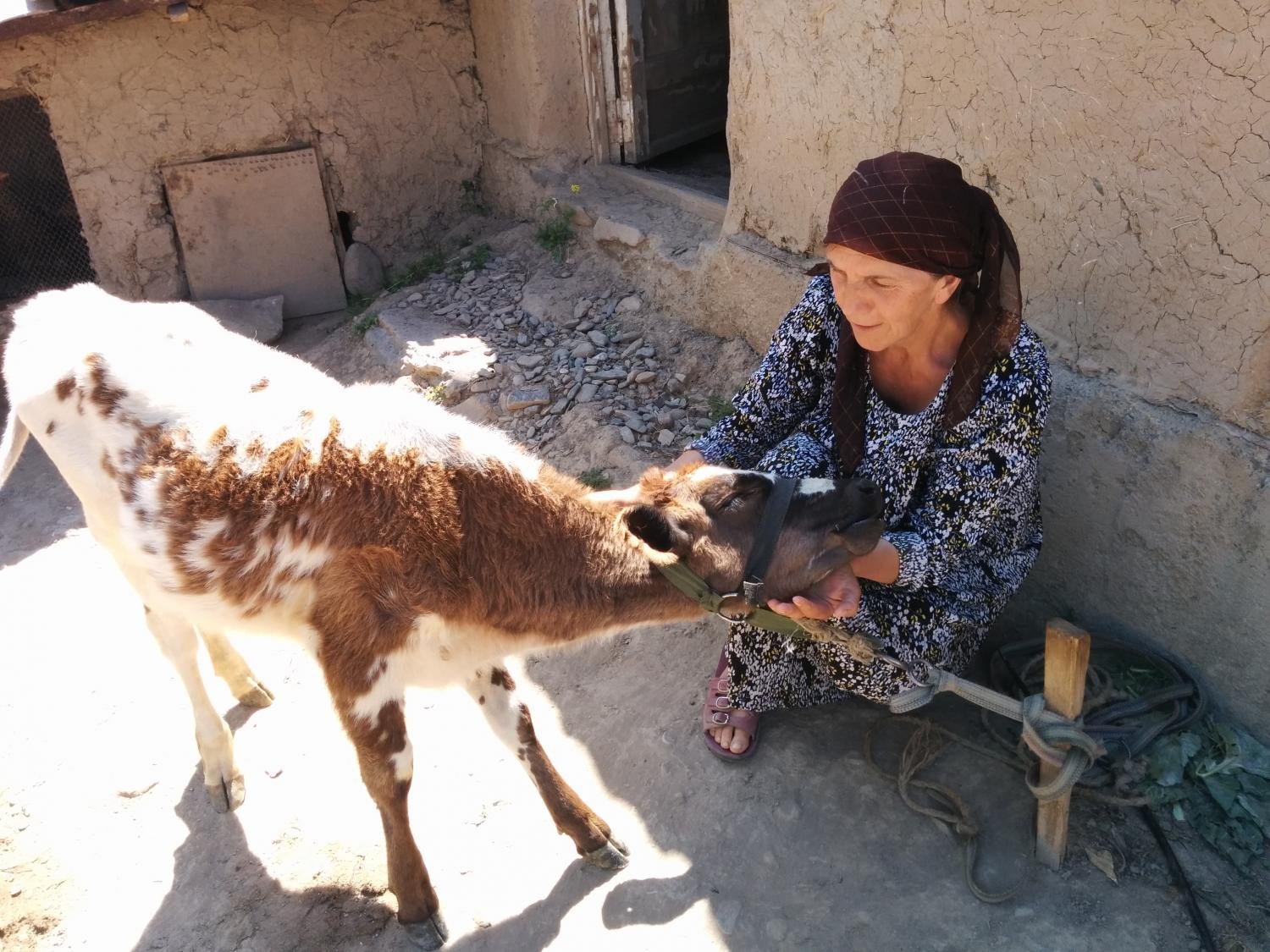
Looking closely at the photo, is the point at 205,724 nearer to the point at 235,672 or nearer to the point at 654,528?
the point at 235,672

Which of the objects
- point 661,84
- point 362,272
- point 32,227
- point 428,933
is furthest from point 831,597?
point 32,227

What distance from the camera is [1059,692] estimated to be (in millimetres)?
2525

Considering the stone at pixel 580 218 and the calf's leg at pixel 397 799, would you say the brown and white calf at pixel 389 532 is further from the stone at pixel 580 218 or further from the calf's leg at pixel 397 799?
the stone at pixel 580 218

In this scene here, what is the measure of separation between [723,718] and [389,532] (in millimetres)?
1266

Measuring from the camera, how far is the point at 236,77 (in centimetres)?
→ 627

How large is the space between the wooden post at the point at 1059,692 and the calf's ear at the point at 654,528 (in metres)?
0.95

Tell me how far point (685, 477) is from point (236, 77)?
5107mm

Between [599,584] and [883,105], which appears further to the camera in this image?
[883,105]

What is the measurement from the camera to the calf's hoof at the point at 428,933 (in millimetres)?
2863

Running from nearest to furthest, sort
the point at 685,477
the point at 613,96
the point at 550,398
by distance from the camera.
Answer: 1. the point at 685,477
2. the point at 550,398
3. the point at 613,96

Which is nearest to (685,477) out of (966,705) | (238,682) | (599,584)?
(599,584)

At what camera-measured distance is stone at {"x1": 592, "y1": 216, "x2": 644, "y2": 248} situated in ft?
17.7

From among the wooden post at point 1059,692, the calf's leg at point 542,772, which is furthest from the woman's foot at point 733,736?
the wooden post at point 1059,692

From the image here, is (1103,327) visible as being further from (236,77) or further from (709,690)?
(236,77)
